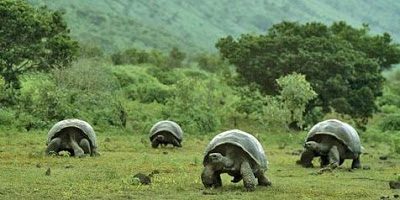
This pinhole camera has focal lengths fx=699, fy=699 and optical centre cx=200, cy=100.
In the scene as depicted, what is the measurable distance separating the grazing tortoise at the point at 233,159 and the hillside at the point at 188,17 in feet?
216

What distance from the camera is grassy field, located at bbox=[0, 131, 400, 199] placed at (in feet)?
38.5

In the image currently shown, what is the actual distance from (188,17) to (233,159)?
449 ft

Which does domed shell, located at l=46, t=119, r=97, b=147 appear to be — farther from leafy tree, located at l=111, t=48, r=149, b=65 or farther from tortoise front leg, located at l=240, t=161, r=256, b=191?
leafy tree, located at l=111, t=48, r=149, b=65

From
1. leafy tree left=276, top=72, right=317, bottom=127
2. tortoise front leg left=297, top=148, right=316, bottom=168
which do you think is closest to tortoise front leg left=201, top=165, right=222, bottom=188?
Result: tortoise front leg left=297, top=148, right=316, bottom=168

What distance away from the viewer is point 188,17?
14788cm

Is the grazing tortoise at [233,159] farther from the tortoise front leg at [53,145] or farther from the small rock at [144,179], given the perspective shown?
the tortoise front leg at [53,145]

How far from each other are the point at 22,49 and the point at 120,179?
1931 cm

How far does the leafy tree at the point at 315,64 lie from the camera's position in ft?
120

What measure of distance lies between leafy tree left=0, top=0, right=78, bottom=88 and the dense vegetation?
0.05m

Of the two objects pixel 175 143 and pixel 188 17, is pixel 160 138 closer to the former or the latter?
pixel 175 143

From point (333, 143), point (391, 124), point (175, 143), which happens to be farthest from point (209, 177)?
point (391, 124)

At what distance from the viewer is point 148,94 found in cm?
4075

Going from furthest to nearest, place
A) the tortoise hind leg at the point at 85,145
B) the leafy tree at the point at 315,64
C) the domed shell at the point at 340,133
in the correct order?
the leafy tree at the point at 315,64 < the tortoise hind leg at the point at 85,145 < the domed shell at the point at 340,133

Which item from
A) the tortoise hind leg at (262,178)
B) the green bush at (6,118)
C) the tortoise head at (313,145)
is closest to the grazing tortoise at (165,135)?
the green bush at (6,118)
